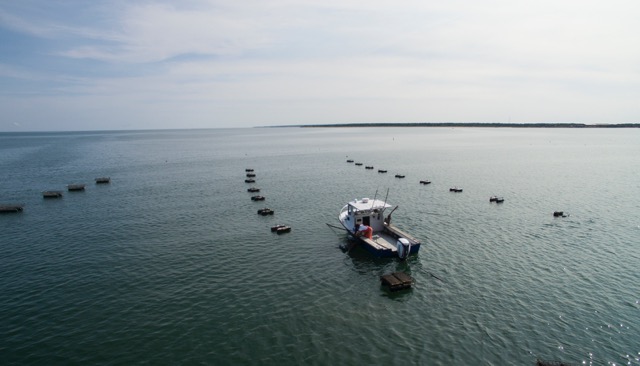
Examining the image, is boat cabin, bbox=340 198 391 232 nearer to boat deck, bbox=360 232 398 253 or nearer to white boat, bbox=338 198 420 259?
white boat, bbox=338 198 420 259

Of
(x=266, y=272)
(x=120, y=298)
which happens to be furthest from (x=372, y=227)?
(x=120, y=298)

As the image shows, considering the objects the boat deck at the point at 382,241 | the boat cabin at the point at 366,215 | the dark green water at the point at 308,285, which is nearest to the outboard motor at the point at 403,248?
the boat deck at the point at 382,241

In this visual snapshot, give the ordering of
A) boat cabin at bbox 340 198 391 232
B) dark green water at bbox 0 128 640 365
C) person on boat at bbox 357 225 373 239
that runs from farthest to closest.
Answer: boat cabin at bbox 340 198 391 232 → person on boat at bbox 357 225 373 239 → dark green water at bbox 0 128 640 365

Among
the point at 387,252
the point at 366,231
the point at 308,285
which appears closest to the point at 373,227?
the point at 366,231

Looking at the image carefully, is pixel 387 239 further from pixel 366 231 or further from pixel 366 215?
pixel 366 215

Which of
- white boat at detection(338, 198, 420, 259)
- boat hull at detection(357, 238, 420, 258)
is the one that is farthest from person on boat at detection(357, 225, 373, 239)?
boat hull at detection(357, 238, 420, 258)

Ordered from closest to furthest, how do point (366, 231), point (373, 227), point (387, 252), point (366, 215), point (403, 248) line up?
point (403, 248) < point (387, 252) < point (366, 231) < point (366, 215) < point (373, 227)

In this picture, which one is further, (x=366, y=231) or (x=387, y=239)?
(x=387, y=239)

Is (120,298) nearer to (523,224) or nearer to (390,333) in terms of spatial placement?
(390,333)

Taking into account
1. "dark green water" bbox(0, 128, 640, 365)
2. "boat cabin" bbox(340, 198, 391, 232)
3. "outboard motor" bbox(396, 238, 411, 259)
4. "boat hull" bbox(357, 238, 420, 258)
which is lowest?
"dark green water" bbox(0, 128, 640, 365)

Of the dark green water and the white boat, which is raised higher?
the white boat

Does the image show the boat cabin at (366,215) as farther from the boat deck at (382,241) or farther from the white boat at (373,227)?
the boat deck at (382,241)
